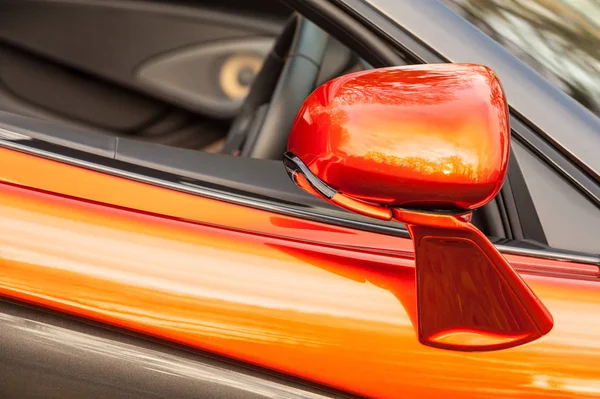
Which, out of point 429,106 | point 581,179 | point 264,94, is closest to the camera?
point 429,106

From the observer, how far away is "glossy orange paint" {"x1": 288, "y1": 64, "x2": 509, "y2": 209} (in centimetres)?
73

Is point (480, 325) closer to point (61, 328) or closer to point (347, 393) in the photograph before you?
point (347, 393)

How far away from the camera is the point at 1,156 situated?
0.99 meters

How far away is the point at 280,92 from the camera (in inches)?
61.2

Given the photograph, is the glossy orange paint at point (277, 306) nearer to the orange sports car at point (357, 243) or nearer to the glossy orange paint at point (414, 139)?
the orange sports car at point (357, 243)

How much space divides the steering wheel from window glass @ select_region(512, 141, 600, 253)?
537mm

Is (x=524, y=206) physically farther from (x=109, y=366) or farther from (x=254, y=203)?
(x=109, y=366)

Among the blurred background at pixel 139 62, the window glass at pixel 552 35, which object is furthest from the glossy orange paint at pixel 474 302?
the blurred background at pixel 139 62

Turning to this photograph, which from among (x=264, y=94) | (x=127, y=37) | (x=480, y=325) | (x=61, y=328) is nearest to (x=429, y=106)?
(x=480, y=325)

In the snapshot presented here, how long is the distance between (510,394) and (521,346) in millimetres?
55

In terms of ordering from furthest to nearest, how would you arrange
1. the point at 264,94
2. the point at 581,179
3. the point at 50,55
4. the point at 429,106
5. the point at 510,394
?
the point at 50,55, the point at 264,94, the point at 581,179, the point at 510,394, the point at 429,106

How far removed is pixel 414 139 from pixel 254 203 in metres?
0.32

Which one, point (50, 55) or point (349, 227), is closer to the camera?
point (349, 227)

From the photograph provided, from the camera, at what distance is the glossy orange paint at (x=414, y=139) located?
73cm
